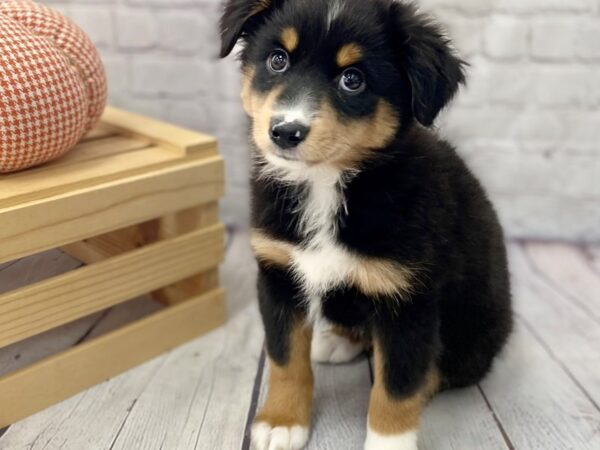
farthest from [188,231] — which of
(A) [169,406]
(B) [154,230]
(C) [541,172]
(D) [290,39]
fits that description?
(C) [541,172]

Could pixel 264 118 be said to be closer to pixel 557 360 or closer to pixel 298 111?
pixel 298 111

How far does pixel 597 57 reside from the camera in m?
2.78

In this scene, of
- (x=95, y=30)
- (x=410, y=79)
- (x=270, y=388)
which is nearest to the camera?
(x=410, y=79)

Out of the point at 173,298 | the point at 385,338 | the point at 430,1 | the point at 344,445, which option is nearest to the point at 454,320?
the point at 385,338

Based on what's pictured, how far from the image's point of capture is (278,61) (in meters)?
1.57

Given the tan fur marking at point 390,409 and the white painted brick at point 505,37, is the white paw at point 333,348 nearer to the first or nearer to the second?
the tan fur marking at point 390,409

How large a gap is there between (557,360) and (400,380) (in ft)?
2.77

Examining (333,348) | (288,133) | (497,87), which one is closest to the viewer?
(288,133)

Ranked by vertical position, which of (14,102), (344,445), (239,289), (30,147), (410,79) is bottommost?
(239,289)

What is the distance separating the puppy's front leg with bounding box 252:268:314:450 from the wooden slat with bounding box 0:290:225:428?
531 millimetres

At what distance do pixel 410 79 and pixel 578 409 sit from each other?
1128mm

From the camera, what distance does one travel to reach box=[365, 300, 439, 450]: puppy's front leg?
1.56 m

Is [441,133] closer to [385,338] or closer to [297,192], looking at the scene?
[297,192]

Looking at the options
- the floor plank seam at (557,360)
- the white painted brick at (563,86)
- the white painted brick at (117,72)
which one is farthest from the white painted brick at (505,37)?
the white painted brick at (117,72)
